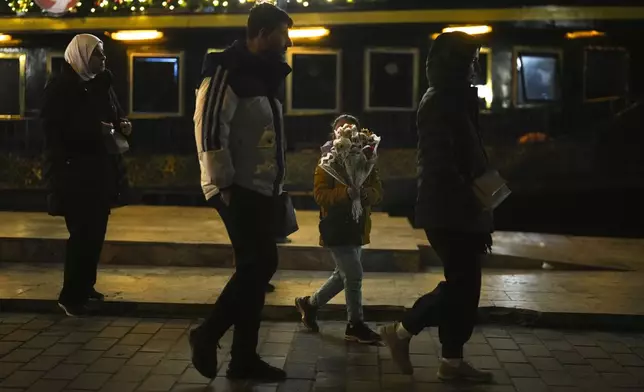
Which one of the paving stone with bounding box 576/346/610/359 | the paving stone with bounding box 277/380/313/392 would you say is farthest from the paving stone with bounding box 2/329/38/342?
the paving stone with bounding box 576/346/610/359

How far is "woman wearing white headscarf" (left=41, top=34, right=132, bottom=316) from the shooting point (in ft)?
19.5

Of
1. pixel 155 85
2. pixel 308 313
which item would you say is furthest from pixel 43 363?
pixel 155 85

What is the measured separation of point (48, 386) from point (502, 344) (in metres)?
3.15

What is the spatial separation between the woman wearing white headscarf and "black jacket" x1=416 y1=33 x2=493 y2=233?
9.21 feet

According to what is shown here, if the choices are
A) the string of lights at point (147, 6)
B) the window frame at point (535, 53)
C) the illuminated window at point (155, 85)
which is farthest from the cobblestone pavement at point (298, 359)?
the string of lights at point (147, 6)

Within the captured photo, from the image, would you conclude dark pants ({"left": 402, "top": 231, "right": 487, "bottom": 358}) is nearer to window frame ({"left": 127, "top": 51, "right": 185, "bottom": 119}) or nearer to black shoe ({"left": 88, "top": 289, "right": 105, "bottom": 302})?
black shoe ({"left": 88, "top": 289, "right": 105, "bottom": 302})

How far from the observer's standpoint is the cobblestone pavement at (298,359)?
15.2 ft

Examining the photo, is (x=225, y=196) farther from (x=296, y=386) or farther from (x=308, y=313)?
(x=308, y=313)

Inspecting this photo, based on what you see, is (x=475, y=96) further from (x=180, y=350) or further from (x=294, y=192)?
(x=294, y=192)

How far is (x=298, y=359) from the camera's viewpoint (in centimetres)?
516

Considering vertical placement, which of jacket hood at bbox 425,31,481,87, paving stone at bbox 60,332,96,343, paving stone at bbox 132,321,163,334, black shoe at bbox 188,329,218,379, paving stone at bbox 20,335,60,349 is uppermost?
jacket hood at bbox 425,31,481,87

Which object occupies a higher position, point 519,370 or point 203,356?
point 203,356

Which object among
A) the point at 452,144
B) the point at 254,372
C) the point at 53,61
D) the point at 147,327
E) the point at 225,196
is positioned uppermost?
the point at 53,61

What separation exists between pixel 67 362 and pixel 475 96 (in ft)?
10.3
